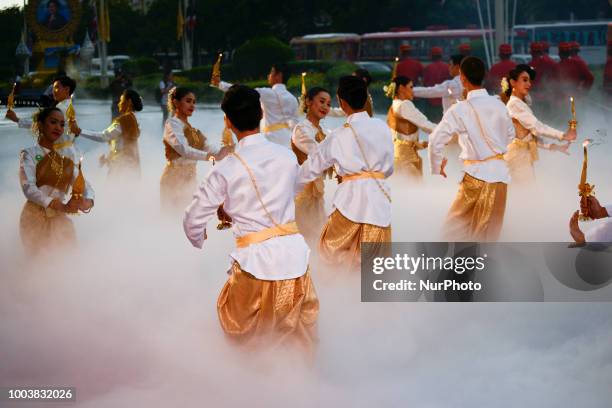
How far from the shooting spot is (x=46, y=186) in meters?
6.35

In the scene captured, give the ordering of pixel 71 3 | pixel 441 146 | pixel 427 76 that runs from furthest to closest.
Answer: pixel 71 3 → pixel 427 76 → pixel 441 146

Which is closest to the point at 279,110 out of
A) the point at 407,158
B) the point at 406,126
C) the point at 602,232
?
the point at 406,126

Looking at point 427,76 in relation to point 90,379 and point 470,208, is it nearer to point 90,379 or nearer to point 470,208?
point 470,208

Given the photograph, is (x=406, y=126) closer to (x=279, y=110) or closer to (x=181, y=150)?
(x=279, y=110)

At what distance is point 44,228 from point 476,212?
113 inches

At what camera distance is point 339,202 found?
6234 millimetres

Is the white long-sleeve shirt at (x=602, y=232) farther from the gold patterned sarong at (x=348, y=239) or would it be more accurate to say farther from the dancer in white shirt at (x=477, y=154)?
the dancer in white shirt at (x=477, y=154)

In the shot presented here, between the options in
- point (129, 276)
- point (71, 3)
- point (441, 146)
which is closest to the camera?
point (441, 146)

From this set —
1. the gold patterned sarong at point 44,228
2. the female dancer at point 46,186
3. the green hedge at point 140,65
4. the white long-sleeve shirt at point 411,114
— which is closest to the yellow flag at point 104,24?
the green hedge at point 140,65

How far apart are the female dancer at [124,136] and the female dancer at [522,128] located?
126 inches

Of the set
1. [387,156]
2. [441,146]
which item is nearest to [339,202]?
[387,156]

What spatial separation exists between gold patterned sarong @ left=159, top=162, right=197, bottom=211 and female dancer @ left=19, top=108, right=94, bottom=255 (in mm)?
2016

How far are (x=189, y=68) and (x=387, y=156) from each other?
16029 mm

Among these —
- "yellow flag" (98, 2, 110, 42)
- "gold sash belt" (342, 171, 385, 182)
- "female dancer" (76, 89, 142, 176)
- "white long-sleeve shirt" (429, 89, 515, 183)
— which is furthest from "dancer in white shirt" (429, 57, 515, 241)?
"yellow flag" (98, 2, 110, 42)
